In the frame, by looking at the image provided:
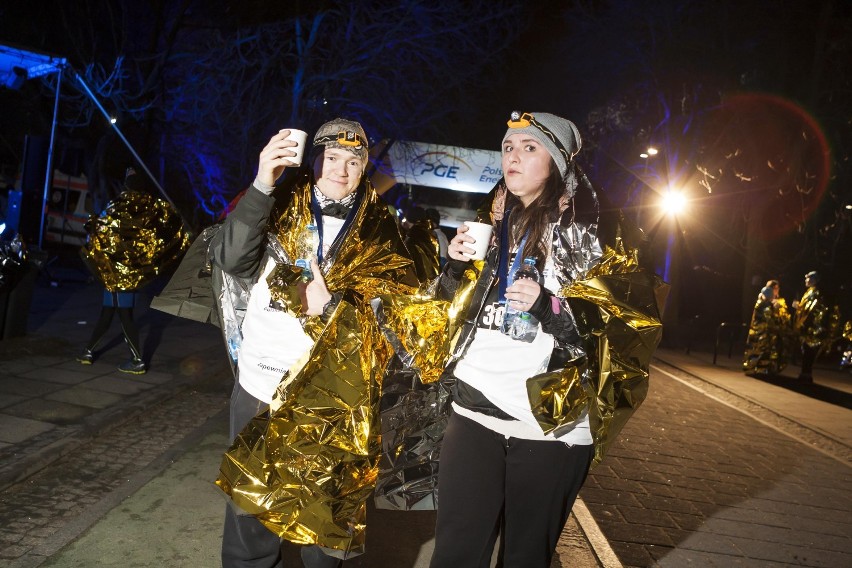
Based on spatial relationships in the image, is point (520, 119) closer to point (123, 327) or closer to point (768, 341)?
point (123, 327)

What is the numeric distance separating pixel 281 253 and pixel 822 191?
19.2 m

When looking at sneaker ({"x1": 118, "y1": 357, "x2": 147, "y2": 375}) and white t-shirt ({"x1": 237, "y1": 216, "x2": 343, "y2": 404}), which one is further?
sneaker ({"x1": 118, "y1": 357, "x2": 147, "y2": 375})

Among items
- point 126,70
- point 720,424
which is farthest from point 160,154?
point 720,424

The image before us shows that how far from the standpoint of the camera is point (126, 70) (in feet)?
51.8

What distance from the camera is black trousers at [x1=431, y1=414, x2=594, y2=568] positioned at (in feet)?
7.54

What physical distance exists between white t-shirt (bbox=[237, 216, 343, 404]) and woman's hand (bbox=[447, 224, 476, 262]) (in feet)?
1.90

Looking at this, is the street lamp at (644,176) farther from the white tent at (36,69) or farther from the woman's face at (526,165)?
the woman's face at (526,165)

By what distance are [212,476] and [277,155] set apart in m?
3.15

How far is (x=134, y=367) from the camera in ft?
22.9

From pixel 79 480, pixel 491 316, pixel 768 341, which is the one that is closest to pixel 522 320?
pixel 491 316

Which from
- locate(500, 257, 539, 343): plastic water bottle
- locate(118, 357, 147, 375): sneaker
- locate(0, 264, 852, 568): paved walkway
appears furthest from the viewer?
locate(118, 357, 147, 375): sneaker

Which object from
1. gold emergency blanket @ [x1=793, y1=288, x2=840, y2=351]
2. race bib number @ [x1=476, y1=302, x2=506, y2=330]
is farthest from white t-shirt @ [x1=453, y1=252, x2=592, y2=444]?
gold emergency blanket @ [x1=793, y1=288, x2=840, y2=351]

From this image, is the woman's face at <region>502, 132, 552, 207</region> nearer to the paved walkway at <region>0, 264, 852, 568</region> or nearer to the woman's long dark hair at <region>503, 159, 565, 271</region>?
the woman's long dark hair at <region>503, 159, 565, 271</region>

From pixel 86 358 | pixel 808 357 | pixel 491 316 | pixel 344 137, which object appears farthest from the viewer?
pixel 808 357
